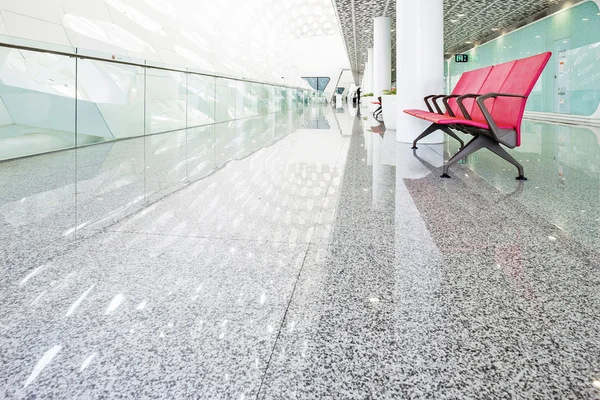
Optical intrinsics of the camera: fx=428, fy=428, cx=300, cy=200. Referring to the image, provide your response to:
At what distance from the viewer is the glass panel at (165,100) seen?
895 centimetres

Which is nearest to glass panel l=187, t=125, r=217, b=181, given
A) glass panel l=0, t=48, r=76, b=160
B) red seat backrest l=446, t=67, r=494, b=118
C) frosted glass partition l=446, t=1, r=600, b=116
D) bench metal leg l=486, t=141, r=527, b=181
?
glass panel l=0, t=48, r=76, b=160

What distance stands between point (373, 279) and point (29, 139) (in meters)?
5.71

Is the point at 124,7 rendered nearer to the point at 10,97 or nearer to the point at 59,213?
the point at 10,97

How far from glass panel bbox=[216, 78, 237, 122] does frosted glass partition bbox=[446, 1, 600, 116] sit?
11.5 m

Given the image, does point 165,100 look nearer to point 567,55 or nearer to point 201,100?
point 201,100

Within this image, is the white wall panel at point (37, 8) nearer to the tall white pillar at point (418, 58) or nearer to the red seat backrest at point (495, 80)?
the tall white pillar at point (418, 58)

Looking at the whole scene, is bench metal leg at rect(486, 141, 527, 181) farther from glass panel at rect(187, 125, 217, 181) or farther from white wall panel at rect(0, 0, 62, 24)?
white wall panel at rect(0, 0, 62, 24)

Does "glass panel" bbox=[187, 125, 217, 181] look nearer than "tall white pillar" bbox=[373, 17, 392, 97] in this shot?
Yes

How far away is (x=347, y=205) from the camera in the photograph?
10.8 ft

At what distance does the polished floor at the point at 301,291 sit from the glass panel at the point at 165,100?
5.40 meters

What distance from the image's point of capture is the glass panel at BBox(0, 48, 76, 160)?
5.33 m

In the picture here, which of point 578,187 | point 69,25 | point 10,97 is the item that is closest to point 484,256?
point 578,187

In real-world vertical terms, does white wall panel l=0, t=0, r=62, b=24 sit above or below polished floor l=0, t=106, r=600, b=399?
above

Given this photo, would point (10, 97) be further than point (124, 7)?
No
